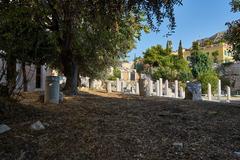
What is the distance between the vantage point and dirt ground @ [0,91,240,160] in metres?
6.17

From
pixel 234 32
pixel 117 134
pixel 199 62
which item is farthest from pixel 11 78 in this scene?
pixel 199 62

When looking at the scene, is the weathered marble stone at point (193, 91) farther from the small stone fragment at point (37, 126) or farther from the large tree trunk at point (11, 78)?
the small stone fragment at point (37, 126)

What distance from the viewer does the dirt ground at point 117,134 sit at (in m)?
6.17

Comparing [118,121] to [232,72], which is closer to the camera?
[118,121]

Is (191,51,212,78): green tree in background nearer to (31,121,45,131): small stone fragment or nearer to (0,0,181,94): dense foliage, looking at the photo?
(0,0,181,94): dense foliage

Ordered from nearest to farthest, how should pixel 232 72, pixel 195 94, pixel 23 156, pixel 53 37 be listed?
pixel 23 156 → pixel 53 37 → pixel 195 94 → pixel 232 72

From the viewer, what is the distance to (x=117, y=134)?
718cm

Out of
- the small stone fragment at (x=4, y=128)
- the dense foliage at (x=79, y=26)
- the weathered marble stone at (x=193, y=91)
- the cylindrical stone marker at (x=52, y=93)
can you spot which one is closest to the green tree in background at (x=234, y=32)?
the dense foliage at (x=79, y=26)

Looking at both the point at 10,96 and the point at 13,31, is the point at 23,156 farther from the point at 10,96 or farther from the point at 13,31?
the point at 13,31

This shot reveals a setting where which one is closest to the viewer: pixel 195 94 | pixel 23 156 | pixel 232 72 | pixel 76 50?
pixel 23 156

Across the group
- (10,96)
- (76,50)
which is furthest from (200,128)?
(76,50)

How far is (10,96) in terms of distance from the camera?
950 centimetres

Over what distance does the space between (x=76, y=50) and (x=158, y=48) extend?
44.5 meters

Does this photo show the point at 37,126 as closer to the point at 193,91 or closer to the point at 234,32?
the point at 234,32
